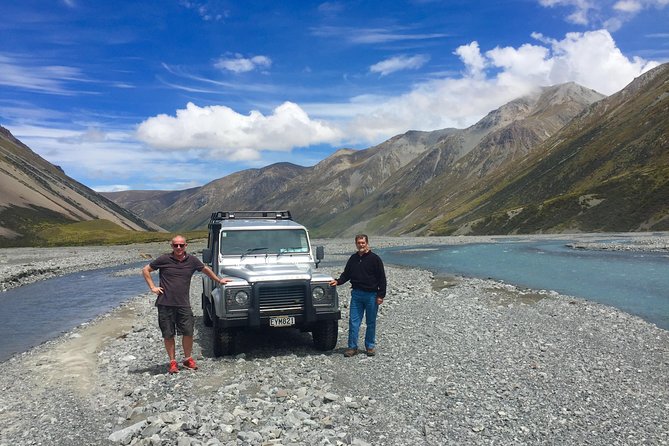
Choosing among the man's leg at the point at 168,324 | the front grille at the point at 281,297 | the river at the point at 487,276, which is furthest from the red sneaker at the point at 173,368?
the river at the point at 487,276

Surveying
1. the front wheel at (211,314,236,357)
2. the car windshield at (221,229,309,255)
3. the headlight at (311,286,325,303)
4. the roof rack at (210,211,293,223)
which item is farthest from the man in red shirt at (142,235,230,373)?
the roof rack at (210,211,293,223)

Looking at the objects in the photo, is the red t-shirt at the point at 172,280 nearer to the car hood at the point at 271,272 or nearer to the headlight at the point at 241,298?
the headlight at the point at 241,298

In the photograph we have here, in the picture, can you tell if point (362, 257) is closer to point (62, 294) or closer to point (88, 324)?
point (88, 324)

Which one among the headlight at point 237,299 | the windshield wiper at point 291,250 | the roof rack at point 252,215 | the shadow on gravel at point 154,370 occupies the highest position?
the roof rack at point 252,215

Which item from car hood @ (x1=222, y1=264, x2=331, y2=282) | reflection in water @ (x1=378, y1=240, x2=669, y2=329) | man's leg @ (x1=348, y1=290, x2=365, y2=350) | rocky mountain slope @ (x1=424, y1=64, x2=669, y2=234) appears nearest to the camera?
car hood @ (x1=222, y1=264, x2=331, y2=282)

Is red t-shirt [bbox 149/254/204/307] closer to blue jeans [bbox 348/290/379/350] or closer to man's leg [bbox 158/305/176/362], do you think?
man's leg [bbox 158/305/176/362]

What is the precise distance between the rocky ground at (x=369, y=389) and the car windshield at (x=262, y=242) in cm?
272

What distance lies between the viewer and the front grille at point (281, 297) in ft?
A: 41.3

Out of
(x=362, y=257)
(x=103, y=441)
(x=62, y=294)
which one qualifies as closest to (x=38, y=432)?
(x=103, y=441)

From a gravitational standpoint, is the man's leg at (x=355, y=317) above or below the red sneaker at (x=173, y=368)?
above

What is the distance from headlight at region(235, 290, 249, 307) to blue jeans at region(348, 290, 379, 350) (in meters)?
2.73

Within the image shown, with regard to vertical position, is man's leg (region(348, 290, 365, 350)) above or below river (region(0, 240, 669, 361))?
above

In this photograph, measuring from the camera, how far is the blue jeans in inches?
518

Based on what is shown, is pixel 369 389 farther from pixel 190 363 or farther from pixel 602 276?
pixel 602 276
